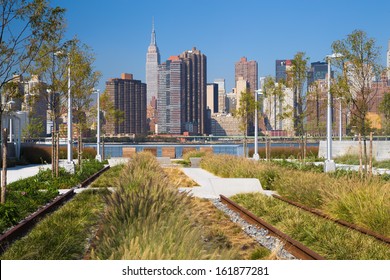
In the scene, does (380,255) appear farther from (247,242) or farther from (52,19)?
(52,19)

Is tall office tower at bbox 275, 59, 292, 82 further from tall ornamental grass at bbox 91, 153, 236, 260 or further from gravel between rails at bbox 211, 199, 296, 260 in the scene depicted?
tall ornamental grass at bbox 91, 153, 236, 260

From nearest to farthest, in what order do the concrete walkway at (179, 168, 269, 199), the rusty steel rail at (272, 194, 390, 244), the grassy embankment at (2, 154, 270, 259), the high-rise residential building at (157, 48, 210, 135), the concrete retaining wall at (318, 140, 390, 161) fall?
1. the grassy embankment at (2, 154, 270, 259)
2. the rusty steel rail at (272, 194, 390, 244)
3. the concrete walkway at (179, 168, 269, 199)
4. the concrete retaining wall at (318, 140, 390, 161)
5. the high-rise residential building at (157, 48, 210, 135)

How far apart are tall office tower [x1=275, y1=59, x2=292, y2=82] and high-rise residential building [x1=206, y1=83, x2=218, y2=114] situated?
87195mm

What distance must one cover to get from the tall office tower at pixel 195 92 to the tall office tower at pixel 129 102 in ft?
57.0

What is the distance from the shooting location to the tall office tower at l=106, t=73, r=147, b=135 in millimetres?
66750

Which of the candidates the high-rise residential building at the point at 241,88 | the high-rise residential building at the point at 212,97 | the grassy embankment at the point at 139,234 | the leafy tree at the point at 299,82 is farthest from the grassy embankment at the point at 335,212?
the high-rise residential building at the point at 212,97

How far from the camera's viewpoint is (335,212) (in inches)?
448

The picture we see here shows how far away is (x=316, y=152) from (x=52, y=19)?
30.5 metres

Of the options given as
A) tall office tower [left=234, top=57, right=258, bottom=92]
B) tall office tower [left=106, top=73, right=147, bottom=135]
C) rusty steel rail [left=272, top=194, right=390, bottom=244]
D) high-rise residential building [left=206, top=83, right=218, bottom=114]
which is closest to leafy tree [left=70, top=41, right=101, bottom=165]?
rusty steel rail [left=272, top=194, right=390, bottom=244]

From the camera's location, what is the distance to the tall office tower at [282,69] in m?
30.7

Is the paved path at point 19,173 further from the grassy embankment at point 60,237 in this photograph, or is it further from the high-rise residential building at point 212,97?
the high-rise residential building at point 212,97

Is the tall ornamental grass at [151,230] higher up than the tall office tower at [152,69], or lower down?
lower down

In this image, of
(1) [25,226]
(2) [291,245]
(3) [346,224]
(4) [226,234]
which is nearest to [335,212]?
(3) [346,224]
